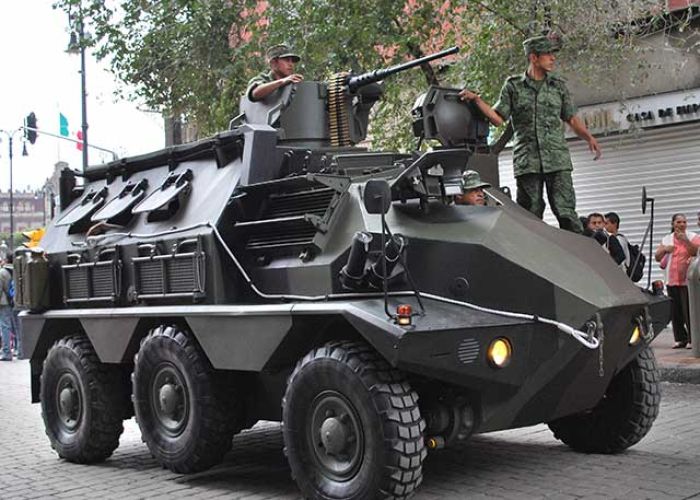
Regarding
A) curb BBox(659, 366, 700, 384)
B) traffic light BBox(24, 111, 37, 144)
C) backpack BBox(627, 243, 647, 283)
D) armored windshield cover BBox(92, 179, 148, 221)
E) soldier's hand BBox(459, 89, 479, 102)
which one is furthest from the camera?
traffic light BBox(24, 111, 37, 144)

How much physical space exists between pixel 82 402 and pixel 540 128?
4259mm

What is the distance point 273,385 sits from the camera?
733cm

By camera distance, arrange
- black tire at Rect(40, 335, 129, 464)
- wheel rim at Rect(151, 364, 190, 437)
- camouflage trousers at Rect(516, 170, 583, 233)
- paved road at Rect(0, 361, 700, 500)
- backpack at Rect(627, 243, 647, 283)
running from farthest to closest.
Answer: black tire at Rect(40, 335, 129, 464) → camouflage trousers at Rect(516, 170, 583, 233) → backpack at Rect(627, 243, 647, 283) → wheel rim at Rect(151, 364, 190, 437) → paved road at Rect(0, 361, 700, 500)

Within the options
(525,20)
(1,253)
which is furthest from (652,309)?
(1,253)

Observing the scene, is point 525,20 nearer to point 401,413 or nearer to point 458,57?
point 458,57

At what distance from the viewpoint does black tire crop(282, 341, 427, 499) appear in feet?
19.5

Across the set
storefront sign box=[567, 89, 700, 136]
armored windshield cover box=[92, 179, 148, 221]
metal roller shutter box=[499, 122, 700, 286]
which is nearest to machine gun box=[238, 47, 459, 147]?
armored windshield cover box=[92, 179, 148, 221]

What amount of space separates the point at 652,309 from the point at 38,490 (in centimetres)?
448

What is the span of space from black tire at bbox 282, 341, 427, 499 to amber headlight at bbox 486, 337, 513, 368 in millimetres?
484

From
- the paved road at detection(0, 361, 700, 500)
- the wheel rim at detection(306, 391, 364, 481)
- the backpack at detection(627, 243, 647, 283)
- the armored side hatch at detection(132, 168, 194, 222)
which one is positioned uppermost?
the armored side hatch at detection(132, 168, 194, 222)

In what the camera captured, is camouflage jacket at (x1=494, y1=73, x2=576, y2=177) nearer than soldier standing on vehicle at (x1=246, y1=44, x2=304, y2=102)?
Yes

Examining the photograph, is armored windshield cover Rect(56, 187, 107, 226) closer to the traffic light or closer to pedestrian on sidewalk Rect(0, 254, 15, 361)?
pedestrian on sidewalk Rect(0, 254, 15, 361)

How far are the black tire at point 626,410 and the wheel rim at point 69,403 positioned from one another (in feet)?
13.2

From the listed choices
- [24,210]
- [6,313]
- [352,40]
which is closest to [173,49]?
[352,40]
